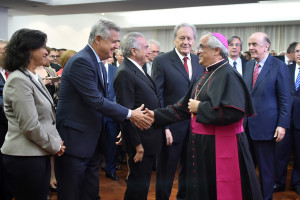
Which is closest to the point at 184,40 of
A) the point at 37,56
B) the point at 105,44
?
the point at 105,44

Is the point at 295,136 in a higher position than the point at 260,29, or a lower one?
lower

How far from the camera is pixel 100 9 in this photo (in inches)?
339

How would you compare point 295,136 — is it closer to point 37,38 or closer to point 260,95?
point 260,95

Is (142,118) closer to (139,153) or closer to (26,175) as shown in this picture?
(139,153)

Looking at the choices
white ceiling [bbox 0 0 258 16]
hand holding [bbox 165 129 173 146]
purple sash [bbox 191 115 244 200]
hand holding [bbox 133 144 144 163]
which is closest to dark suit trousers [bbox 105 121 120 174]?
hand holding [bbox 165 129 173 146]

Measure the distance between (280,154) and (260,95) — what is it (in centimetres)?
→ 161

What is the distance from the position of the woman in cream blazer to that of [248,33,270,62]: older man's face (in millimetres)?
2144

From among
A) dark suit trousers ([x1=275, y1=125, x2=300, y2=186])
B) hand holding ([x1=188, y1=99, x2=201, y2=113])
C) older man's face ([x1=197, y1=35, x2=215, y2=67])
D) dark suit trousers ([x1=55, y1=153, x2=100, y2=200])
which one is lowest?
dark suit trousers ([x1=275, y1=125, x2=300, y2=186])

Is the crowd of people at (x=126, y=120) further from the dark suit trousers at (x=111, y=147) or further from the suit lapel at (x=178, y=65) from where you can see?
the dark suit trousers at (x=111, y=147)

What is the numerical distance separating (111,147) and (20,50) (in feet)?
9.02

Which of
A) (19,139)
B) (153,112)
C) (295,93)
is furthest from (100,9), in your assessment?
(19,139)

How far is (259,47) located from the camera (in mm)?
3418

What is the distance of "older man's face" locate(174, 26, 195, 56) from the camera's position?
3303 mm

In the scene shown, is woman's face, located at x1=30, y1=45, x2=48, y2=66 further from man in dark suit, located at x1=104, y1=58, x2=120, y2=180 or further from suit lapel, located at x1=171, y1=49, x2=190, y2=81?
man in dark suit, located at x1=104, y1=58, x2=120, y2=180
